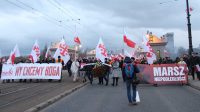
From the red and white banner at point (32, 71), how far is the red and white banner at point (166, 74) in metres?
6.79

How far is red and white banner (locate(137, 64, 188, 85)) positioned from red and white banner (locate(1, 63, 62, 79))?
6.79 meters

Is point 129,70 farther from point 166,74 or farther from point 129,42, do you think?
point 166,74

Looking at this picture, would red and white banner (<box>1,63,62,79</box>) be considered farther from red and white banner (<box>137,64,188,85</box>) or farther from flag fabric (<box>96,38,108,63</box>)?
red and white banner (<box>137,64,188,85</box>)

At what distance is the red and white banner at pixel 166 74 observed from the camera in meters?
20.4

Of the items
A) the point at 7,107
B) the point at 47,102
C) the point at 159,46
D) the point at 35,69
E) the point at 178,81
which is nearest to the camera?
the point at 7,107

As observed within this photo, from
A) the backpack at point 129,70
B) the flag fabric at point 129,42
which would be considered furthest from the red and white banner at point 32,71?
the backpack at point 129,70

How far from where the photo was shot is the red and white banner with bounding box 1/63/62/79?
2373cm

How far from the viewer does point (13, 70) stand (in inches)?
946

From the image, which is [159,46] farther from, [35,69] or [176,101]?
[176,101]

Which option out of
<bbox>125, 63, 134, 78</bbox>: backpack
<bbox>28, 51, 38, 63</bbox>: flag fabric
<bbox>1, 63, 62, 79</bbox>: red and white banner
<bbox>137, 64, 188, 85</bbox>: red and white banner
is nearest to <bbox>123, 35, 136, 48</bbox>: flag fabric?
<bbox>137, 64, 188, 85</bbox>: red and white banner

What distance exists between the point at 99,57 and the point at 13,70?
6.47m

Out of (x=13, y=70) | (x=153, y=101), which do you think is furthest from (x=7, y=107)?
(x=13, y=70)

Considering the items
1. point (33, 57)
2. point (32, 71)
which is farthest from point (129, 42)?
point (33, 57)

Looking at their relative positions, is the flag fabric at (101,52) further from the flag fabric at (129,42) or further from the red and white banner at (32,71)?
the flag fabric at (129,42)
